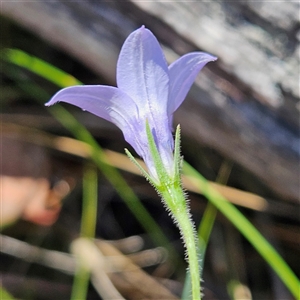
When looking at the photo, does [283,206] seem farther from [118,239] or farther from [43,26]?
[43,26]

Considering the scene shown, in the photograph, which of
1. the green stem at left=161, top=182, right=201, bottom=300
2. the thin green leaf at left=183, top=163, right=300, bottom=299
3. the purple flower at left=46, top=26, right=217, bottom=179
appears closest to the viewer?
the green stem at left=161, top=182, right=201, bottom=300

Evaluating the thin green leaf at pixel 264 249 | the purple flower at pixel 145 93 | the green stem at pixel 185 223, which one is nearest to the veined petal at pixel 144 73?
the purple flower at pixel 145 93

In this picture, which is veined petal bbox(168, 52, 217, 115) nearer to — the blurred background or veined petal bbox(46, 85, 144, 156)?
veined petal bbox(46, 85, 144, 156)

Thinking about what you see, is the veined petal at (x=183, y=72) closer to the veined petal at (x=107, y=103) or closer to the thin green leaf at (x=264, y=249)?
→ the veined petal at (x=107, y=103)

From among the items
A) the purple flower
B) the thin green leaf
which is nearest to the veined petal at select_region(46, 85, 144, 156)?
the purple flower

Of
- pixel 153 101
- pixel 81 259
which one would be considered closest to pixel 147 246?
pixel 81 259

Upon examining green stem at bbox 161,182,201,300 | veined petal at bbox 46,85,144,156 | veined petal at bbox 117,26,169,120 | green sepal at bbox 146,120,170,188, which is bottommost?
green stem at bbox 161,182,201,300

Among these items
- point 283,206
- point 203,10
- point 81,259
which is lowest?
point 81,259
